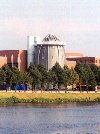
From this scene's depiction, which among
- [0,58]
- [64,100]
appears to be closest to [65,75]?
[64,100]

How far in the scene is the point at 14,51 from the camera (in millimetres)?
165625

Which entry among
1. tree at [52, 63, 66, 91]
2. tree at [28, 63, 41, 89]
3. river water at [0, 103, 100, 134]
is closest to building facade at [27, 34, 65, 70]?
tree at [52, 63, 66, 91]

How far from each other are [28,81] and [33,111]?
47.2 meters

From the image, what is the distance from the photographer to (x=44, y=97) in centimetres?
10938

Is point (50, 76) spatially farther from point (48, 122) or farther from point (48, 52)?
point (48, 122)

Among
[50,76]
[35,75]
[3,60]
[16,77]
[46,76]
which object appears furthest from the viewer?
[3,60]

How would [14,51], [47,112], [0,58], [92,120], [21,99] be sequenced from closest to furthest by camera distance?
[92,120]
[47,112]
[21,99]
[0,58]
[14,51]

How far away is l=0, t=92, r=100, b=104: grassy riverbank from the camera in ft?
340

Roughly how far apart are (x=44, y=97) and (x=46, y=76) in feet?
70.4

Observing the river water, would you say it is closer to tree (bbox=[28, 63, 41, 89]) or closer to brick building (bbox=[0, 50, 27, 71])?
tree (bbox=[28, 63, 41, 89])

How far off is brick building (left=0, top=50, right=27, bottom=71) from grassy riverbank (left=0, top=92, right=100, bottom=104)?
48.1 m

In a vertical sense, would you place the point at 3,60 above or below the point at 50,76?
above

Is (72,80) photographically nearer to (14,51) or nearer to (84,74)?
(84,74)

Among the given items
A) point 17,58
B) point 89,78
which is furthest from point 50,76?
point 17,58
